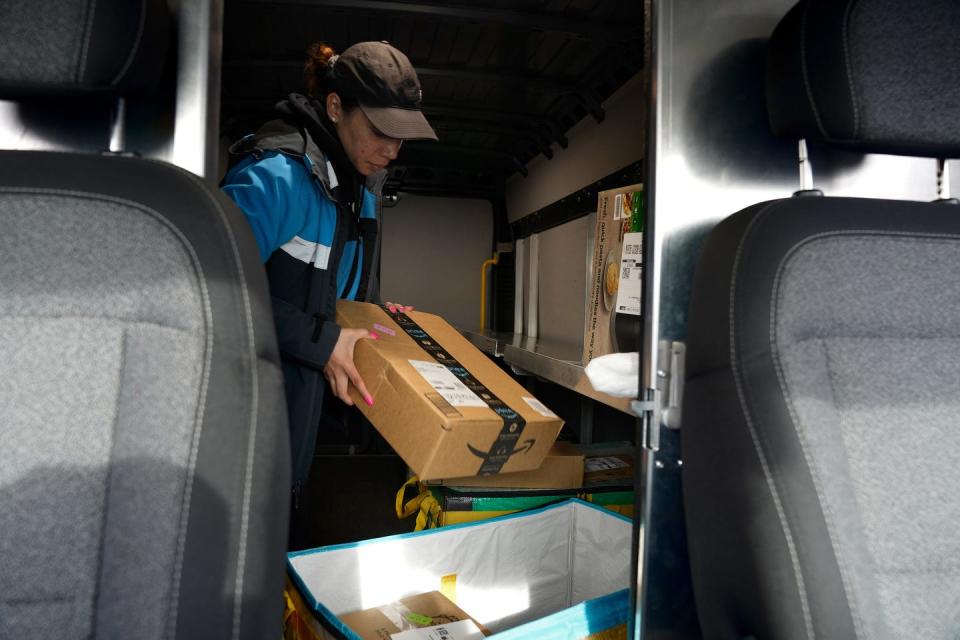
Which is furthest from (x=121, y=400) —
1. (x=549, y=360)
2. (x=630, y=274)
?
(x=549, y=360)

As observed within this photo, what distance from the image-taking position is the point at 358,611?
122 centimetres

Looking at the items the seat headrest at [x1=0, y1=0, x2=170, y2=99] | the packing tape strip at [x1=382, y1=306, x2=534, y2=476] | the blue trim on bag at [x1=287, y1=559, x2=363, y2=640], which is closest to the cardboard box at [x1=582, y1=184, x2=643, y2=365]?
the packing tape strip at [x1=382, y1=306, x2=534, y2=476]

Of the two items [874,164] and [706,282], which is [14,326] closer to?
[706,282]

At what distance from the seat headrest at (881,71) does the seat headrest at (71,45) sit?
0.79 metres

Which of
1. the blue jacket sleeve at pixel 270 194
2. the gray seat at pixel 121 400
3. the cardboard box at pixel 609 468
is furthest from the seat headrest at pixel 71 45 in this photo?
the cardboard box at pixel 609 468

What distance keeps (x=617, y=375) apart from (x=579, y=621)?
1.33 feet

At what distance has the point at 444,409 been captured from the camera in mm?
1091

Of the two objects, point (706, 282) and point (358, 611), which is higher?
point (706, 282)

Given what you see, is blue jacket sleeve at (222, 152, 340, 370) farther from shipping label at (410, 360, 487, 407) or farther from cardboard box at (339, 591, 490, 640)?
cardboard box at (339, 591, 490, 640)

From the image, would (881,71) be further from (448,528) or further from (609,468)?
(609,468)

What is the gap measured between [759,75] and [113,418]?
980 millimetres

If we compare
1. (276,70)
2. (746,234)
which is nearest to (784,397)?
(746,234)

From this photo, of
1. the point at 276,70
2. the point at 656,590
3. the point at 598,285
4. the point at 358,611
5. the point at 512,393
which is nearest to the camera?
the point at 656,590

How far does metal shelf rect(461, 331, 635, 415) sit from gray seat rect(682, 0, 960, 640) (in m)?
0.49
